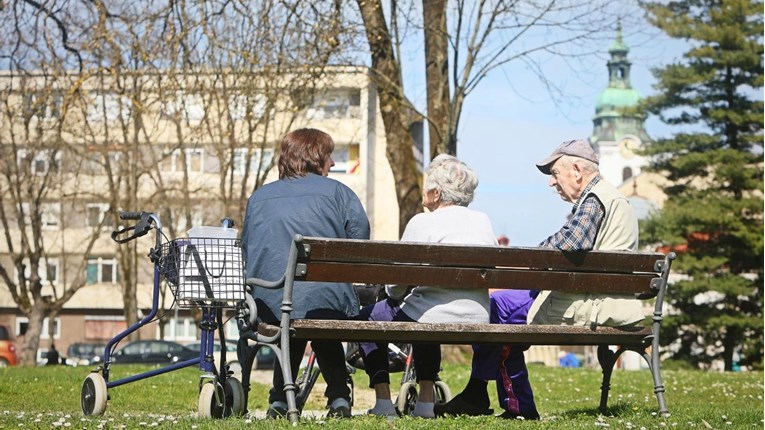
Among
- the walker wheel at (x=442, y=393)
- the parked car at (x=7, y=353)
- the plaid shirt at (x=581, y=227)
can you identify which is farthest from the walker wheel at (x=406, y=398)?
the parked car at (x=7, y=353)

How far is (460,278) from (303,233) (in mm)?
980

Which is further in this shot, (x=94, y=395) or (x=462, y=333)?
(x=94, y=395)

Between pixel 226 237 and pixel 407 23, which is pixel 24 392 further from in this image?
pixel 407 23

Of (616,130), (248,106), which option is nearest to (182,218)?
(248,106)

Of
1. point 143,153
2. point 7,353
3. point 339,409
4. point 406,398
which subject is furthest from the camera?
point 7,353

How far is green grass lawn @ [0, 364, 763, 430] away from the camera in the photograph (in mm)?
6289

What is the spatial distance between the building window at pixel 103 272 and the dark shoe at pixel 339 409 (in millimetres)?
61998

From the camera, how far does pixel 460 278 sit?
6.87 metres

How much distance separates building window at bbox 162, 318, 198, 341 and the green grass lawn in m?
54.3

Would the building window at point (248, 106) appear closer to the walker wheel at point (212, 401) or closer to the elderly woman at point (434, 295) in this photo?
the elderly woman at point (434, 295)

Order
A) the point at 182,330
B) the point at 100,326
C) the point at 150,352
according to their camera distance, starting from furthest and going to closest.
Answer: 1. the point at 182,330
2. the point at 100,326
3. the point at 150,352

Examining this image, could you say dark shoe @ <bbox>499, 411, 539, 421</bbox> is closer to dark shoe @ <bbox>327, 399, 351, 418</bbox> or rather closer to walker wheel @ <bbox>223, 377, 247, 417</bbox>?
dark shoe @ <bbox>327, 399, 351, 418</bbox>

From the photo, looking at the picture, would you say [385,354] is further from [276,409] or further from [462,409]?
[276,409]

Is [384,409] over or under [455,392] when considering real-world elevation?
over
